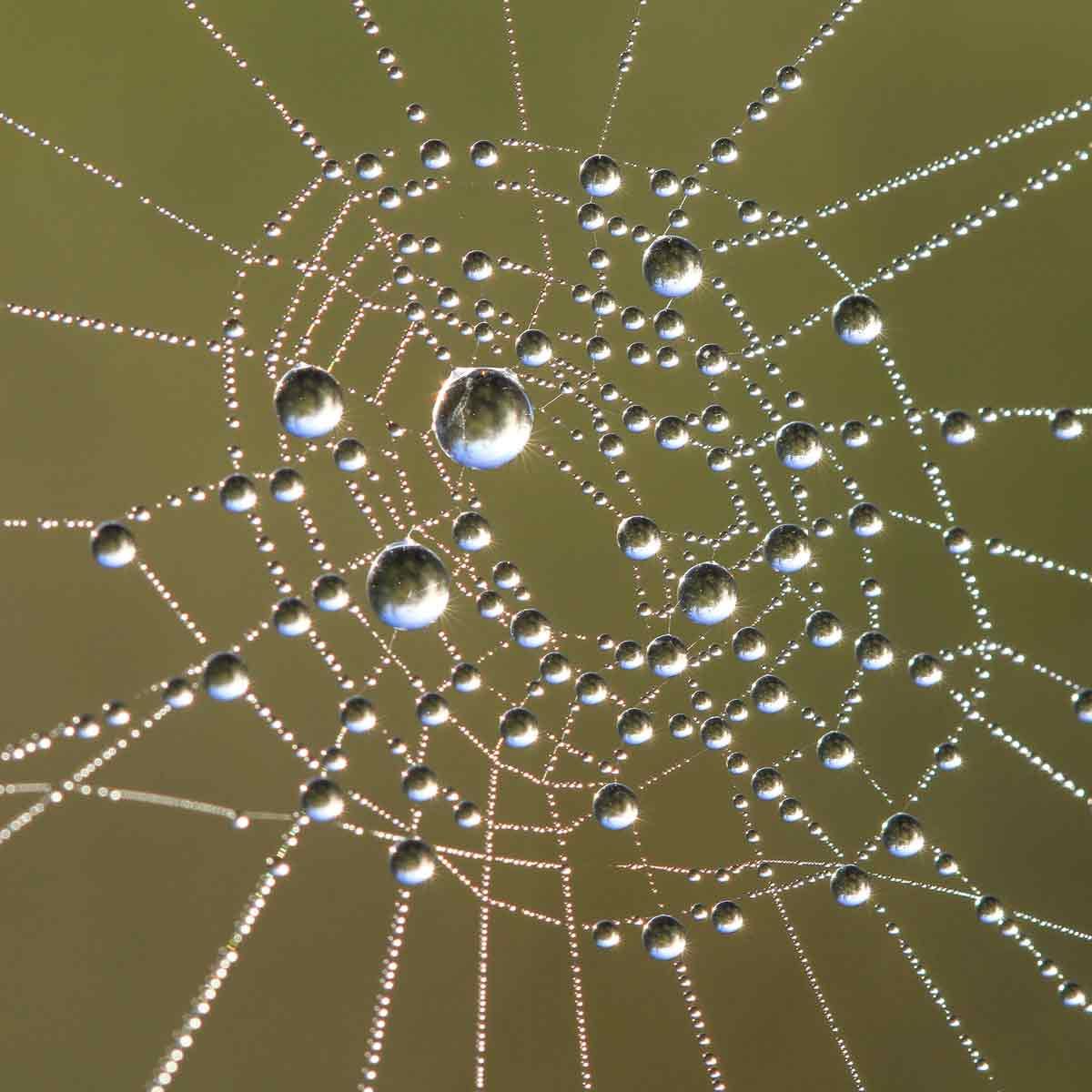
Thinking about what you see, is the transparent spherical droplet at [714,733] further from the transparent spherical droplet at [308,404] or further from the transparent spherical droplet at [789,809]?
the transparent spherical droplet at [308,404]

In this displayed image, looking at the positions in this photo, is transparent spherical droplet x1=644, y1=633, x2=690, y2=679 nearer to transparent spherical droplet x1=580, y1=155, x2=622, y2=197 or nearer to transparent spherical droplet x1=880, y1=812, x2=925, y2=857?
transparent spherical droplet x1=880, y1=812, x2=925, y2=857

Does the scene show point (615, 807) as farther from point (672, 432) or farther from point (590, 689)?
point (672, 432)

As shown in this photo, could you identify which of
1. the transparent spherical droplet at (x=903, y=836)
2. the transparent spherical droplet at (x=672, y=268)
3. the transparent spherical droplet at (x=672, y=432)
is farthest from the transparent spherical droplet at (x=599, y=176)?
the transparent spherical droplet at (x=903, y=836)

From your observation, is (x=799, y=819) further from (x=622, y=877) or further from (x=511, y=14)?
(x=511, y=14)

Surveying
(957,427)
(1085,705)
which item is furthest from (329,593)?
(1085,705)

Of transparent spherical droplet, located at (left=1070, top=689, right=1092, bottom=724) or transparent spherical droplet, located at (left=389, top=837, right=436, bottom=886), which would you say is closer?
transparent spherical droplet, located at (left=389, top=837, right=436, bottom=886)

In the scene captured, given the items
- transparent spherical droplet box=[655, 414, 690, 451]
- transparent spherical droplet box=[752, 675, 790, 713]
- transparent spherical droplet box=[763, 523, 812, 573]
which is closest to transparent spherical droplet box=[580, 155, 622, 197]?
transparent spherical droplet box=[655, 414, 690, 451]
